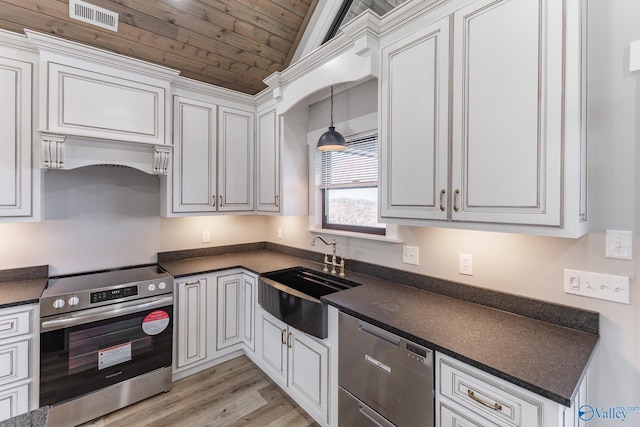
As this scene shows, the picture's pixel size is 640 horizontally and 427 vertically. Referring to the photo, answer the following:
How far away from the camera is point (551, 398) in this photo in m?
0.89

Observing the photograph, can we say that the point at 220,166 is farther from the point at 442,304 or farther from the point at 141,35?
the point at 442,304

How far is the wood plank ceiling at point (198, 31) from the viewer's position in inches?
78.8

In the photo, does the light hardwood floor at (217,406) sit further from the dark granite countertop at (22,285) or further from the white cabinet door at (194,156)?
the white cabinet door at (194,156)

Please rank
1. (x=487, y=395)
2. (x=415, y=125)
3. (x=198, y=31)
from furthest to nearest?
1. (x=198, y=31)
2. (x=415, y=125)
3. (x=487, y=395)

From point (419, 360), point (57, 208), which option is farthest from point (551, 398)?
point (57, 208)

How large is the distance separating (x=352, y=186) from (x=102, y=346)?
216 centimetres

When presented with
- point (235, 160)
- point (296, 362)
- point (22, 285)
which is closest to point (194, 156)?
point (235, 160)

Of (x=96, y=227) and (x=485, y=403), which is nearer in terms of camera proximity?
(x=485, y=403)

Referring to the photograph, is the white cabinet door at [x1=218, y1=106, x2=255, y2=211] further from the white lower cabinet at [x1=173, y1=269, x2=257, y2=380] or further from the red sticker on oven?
the red sticker on oven

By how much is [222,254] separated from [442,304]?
2.30 meters

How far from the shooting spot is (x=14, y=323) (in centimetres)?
173

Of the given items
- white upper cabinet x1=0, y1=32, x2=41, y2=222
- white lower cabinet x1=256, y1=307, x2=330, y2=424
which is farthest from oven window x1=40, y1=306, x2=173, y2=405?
white upper cabinet x1=0, y1=32, x2=41, y2=222

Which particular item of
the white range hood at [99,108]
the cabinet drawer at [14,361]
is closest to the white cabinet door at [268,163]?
the white range hood at [99,108]

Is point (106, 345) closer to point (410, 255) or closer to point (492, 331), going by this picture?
point (410, 255)
